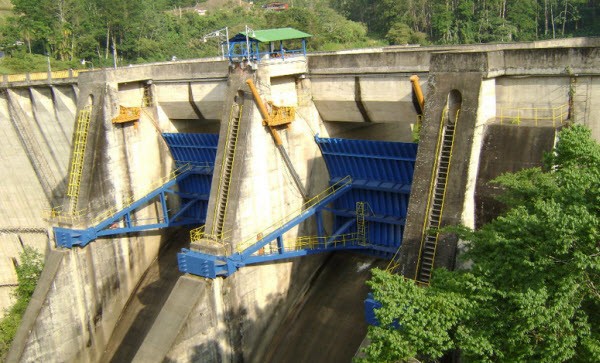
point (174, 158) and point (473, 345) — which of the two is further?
point (174, 158)

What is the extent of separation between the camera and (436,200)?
44.9ft

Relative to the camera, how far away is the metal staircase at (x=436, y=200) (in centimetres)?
1341

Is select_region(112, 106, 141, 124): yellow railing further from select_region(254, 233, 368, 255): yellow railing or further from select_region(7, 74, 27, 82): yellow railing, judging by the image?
select_region(254, 233, 368, 255): yellow railing

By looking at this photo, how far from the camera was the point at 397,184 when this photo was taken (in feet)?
59.3

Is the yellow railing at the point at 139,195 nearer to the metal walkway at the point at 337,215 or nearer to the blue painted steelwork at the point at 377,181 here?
the metal walkway at the point at 337,215

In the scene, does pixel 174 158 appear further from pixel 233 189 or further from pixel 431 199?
pixel 431 199

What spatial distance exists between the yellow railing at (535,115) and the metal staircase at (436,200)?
1.41 meters

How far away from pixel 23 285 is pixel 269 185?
1462cm

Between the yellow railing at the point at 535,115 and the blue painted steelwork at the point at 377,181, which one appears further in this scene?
the blue painted steelwork at the point at 377,181

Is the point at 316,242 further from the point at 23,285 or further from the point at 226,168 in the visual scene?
the point at 23,285

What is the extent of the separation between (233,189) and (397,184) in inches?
190

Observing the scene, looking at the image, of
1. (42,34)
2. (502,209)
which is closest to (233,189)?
(502,209)

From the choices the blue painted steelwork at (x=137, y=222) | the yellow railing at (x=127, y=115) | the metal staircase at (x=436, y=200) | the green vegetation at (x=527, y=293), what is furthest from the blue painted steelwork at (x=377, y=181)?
the green vegetation at (x=527, y=293)

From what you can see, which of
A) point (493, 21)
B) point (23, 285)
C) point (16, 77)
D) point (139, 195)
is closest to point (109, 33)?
point (493, 21)
